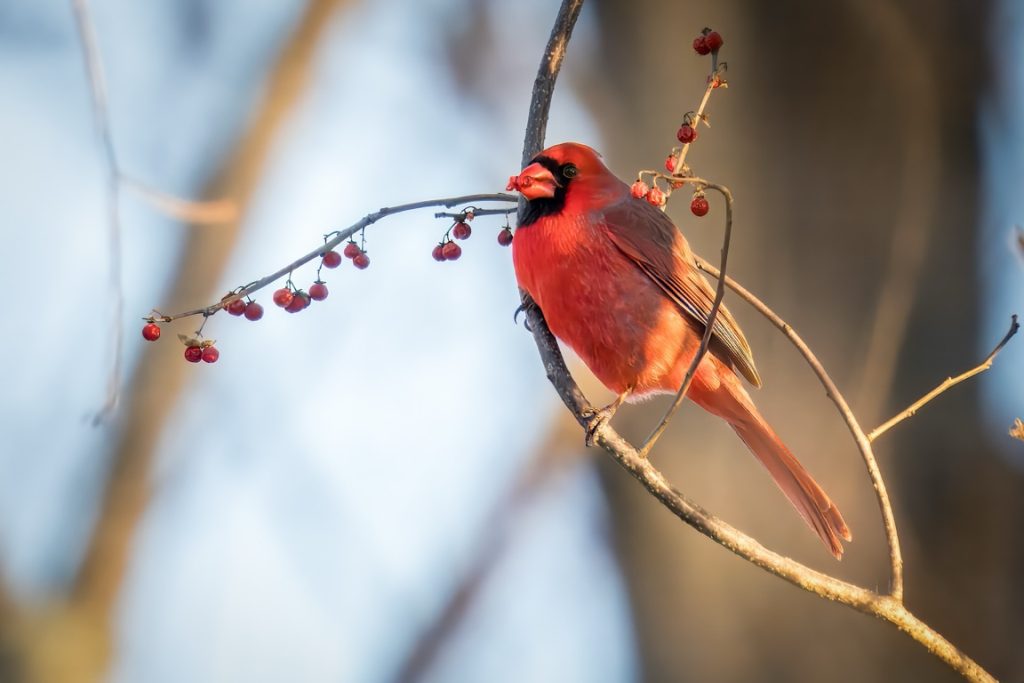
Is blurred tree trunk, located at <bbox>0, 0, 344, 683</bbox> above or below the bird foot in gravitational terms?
above

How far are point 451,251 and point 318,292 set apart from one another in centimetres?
26

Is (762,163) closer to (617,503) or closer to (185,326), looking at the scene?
(617,503)

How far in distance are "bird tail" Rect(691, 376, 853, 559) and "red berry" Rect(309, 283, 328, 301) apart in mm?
901

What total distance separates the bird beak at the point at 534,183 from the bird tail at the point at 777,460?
58 centimetres

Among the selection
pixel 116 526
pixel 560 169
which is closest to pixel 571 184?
pixel 560 169

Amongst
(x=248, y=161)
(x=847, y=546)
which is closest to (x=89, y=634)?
(x=248, y=161)

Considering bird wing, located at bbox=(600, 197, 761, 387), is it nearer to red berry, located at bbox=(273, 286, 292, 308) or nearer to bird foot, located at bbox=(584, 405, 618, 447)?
bird foot, located at bbox=(584, 405, 618, 447)

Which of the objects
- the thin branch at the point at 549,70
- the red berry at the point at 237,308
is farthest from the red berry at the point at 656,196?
the red berry at the point at 237,308

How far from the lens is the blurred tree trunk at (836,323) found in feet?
9.23

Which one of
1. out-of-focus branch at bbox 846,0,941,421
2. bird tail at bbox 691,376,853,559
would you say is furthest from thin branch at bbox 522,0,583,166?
out-of-focus branch at bbox 846,0,941,421

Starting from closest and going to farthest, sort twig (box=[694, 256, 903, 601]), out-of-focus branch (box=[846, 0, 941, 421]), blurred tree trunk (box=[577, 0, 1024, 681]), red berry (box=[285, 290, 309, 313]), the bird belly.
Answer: twig (box=[694, 256, 903, 601]) < red berry (box=[285, 290, 309, 313]) < the bird belly < blurred tree trunk (box=[577, 0, 1024, 681]) < out-of-focus branch (box=[846, 0, 941, 421])

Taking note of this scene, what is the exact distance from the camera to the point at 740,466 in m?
2.94

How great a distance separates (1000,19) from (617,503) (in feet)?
6.24

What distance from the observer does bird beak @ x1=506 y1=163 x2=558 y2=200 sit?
1.85m
